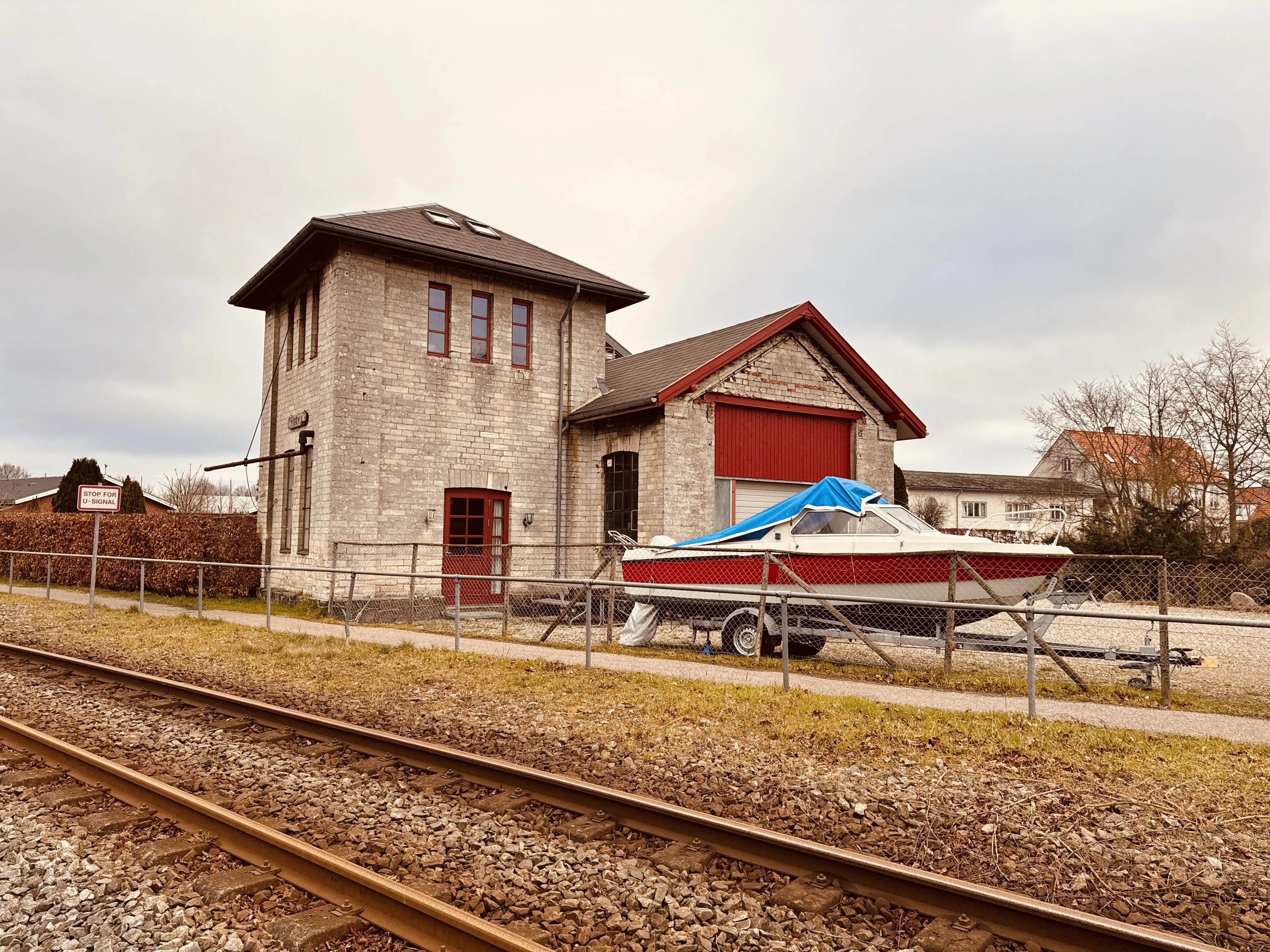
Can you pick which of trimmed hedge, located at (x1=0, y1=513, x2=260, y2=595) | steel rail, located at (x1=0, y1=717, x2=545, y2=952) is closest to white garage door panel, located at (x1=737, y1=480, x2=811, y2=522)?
trimmed hedge, located at (x1=0, y1=513, x2=260, y2=595)

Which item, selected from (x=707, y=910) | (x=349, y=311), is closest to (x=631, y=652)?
(x=707, y=910)

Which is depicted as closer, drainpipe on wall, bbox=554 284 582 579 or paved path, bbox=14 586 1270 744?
paved path, bbox=14 586 1270 744

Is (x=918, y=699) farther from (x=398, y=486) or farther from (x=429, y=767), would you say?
(x=398, y=486)

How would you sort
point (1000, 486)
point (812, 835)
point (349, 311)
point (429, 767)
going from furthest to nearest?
point (1000, 486) < point (349, 311) < point (429, 767) < point (812, 835)

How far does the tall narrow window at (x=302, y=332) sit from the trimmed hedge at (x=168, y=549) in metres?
3.88

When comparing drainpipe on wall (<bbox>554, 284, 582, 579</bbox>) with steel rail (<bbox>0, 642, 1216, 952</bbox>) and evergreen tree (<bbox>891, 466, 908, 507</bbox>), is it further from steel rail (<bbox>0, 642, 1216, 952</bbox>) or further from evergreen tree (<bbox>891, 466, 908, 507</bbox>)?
evergreen tree (<bbox>891, 466, 908, 507</bbox>)

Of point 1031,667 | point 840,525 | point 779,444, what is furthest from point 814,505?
point 779,444

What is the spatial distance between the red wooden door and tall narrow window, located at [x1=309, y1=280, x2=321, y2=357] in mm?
4087

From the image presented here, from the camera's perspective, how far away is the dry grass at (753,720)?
6051mm

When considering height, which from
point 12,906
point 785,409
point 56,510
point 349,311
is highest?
point 349,311

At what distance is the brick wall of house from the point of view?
55.2 feet

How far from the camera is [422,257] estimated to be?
17906 mm

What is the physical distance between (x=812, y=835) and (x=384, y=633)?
32.9ft

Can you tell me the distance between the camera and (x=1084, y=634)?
36.2 feet
